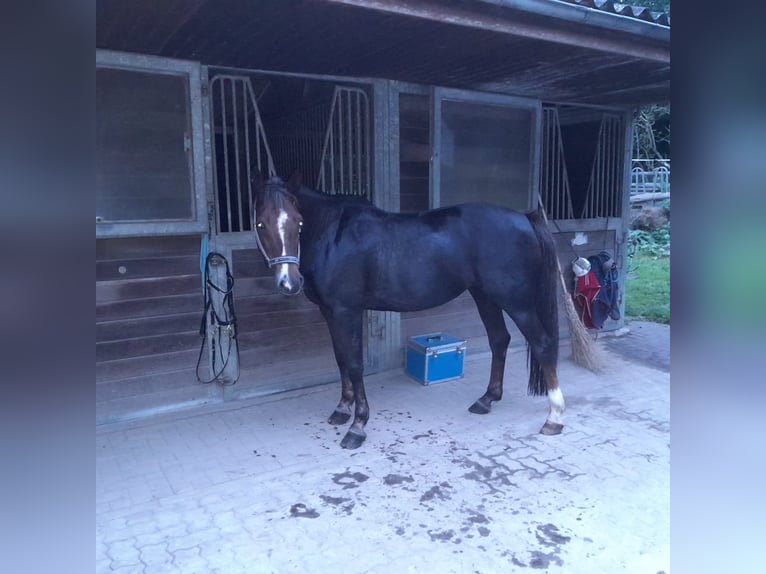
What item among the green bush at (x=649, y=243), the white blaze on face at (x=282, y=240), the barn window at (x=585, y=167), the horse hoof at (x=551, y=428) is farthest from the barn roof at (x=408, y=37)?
the green bush at (x=649, y=243)

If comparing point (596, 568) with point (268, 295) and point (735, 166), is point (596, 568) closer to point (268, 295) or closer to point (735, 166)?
point (735, 166)

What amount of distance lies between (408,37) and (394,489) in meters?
2.29

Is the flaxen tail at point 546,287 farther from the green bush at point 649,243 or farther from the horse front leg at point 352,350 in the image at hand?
the green bush at point 649,243

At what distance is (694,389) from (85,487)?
0.57 m

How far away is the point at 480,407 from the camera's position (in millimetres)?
3600

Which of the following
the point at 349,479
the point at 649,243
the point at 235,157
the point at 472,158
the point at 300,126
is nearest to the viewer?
the point at 349,479

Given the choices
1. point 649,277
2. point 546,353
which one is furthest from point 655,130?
point 546,353

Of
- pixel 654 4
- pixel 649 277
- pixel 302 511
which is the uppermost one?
pixel 654 4

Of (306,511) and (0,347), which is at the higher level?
(0,347)

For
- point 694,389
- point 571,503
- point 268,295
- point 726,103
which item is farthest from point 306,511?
point 726,103

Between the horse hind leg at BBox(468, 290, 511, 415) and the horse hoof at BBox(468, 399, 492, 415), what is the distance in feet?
0.04

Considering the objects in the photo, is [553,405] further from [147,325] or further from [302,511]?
[147,325]

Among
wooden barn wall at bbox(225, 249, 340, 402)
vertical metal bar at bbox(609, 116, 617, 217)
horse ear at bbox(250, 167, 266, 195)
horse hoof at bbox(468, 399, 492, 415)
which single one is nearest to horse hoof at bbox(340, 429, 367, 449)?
horse hoof at bbox(468, 399, 492, 415)

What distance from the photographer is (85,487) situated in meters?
0.49
